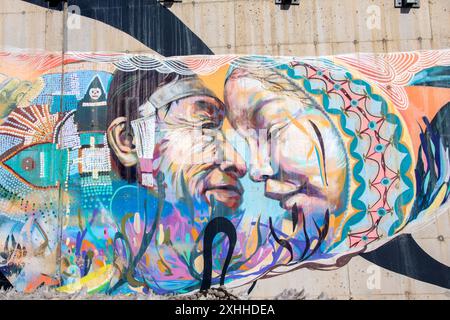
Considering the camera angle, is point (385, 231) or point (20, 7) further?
point (20, 7)

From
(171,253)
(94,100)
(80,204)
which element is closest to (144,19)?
(94,100)

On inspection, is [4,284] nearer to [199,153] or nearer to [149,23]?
[199,153]

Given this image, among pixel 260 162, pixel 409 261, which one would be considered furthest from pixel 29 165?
pixel 409 261

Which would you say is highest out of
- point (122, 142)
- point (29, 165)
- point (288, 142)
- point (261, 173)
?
point (122, 142)

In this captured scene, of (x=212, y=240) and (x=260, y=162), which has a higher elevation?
(x=260, y=162)

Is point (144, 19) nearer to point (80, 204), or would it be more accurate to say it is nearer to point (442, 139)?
point (80, 204)

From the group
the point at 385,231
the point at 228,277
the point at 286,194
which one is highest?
the point at 286,194

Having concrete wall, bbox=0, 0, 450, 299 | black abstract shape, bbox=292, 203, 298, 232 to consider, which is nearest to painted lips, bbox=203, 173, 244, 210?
black abstract shape, bbox=292, 203, 298, 232

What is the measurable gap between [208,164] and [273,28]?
11.0ft

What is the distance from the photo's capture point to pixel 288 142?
43.1 ft

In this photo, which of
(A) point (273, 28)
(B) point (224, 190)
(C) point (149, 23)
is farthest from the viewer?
(C) point (149, 23)

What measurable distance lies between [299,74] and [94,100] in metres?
4.48

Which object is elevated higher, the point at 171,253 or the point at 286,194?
the point at 286,194

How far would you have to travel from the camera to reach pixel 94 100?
43.8 feet
